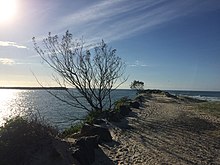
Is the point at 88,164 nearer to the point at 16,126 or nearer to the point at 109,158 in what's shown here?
the point at 109,158

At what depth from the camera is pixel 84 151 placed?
10383 mm

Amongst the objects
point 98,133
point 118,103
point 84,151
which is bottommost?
point 84,151

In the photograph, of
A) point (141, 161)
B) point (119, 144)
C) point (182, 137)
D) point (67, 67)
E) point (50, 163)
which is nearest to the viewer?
point (50, 163)

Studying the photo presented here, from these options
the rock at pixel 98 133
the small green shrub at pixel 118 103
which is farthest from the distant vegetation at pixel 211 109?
the rock at pixel 98 133

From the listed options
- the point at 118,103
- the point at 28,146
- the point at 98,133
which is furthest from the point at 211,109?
the point at 28,146

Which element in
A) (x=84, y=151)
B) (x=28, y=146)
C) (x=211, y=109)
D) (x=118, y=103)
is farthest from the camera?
(x=118, y=103)

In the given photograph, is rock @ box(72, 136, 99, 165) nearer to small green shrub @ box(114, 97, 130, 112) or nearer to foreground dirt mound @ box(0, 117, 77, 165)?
foreground dirt mound @ box(0, 117, 77, 165)

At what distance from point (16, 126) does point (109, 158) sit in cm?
422

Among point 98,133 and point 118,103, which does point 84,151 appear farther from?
point 118,103

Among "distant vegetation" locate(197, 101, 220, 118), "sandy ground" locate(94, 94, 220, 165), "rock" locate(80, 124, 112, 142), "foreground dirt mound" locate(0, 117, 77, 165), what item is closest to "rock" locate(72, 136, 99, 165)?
"sandy ground" locate(94, 94, 220, 165)

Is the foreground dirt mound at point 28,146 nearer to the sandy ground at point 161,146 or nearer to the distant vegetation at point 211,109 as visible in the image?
the sandy ground at point 161,146

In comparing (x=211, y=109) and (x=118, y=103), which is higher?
(x=118, y=103)

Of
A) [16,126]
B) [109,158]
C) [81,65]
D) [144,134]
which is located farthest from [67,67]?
[16,126]

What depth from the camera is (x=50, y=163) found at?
26.8 feet
